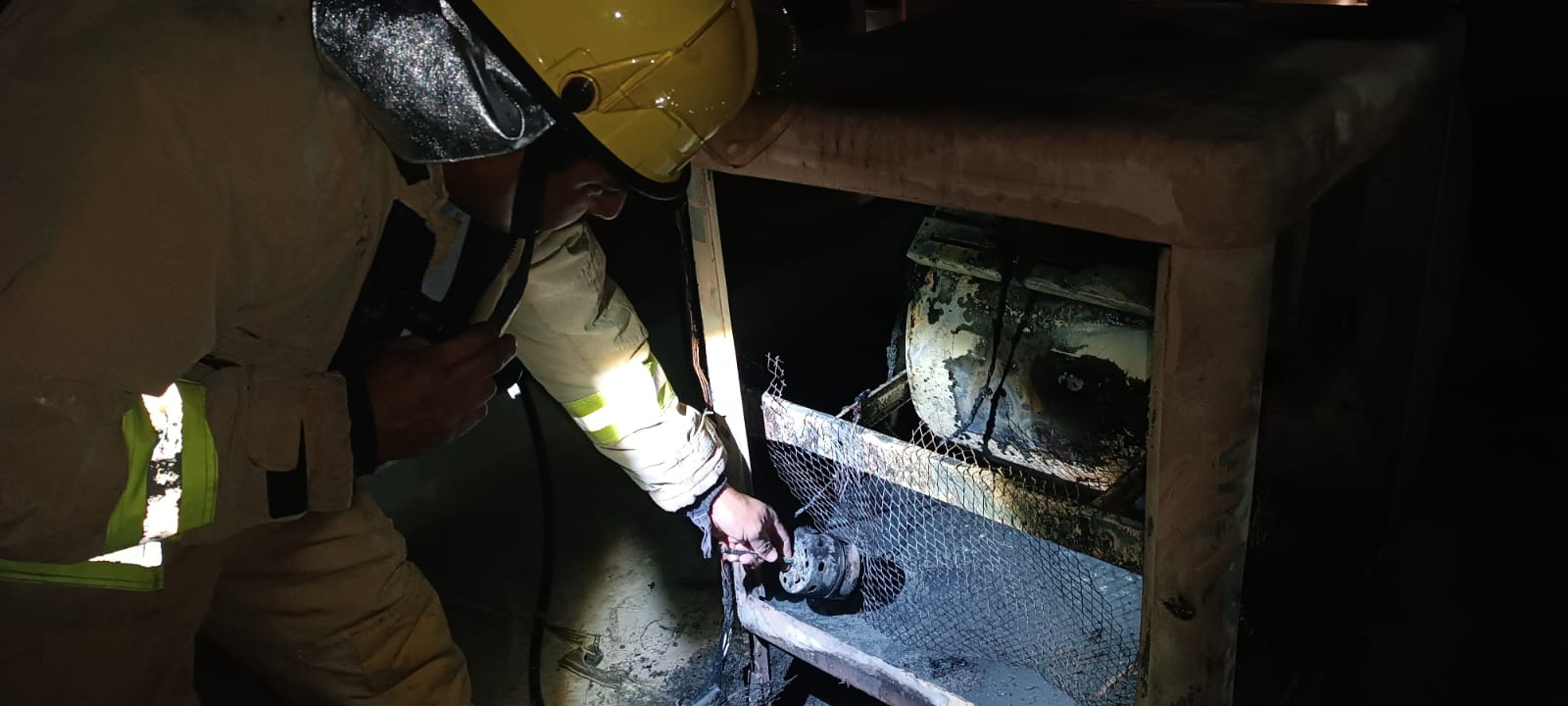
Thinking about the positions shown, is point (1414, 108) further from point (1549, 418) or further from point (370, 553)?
point (1549, 418)

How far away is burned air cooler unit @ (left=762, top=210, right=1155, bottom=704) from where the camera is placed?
71.1 inches

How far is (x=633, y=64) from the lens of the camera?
1224mm

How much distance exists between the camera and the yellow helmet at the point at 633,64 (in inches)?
46.6

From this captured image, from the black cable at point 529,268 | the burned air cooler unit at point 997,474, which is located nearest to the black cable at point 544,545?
the black cable at point 529,268

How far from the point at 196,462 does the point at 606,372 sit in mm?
789

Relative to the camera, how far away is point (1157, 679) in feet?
4.47

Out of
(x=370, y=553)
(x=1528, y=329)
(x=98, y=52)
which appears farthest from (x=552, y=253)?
(x=1528, y=329)

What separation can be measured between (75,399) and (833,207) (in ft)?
11.6

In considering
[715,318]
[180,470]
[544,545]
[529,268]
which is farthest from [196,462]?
[544,545]

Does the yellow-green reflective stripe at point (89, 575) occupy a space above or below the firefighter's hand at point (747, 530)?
above

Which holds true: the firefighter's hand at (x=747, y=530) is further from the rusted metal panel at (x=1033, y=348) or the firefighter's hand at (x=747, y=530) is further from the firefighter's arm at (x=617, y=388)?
the rusted metal panel at (x=1033, y=348)

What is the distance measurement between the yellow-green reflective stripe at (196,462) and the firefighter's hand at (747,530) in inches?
39.7

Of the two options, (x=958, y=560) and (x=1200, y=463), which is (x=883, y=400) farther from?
(x=1200, y=463)

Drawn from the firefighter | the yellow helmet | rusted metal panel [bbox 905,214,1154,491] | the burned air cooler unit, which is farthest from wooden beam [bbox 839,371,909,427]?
the yellow helmet
